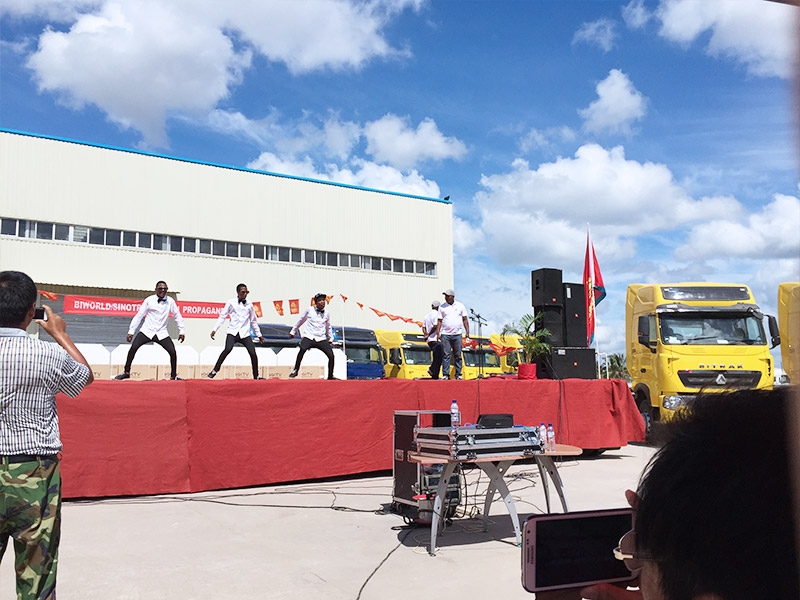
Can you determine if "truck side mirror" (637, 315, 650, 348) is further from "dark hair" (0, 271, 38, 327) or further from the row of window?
the row of window

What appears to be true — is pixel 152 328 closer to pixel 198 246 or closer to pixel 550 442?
pixel 550 442

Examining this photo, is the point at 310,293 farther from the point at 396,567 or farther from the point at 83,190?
the point at 396,567

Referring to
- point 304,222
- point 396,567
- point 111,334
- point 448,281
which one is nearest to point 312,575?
point 396,567

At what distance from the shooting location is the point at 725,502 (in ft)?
2.51

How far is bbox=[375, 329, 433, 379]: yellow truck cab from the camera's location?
20984mm

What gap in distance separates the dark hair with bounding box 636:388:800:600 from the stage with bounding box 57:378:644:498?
8.40 m

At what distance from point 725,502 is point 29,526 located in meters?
3.17

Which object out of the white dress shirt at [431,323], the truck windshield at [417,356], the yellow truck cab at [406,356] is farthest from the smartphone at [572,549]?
the truck windshield at [417,356]

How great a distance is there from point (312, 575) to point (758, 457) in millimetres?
Result: 4999

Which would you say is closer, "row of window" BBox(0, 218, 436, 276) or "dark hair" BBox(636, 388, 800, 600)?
"dark hair" BBox(636, 388, 800, 600)

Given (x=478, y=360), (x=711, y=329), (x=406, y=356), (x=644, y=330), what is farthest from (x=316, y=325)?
(x=478, y=360)

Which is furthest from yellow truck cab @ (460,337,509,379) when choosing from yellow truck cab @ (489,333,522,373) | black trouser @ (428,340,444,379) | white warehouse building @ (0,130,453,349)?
black trouser @ (428,340,444,379)

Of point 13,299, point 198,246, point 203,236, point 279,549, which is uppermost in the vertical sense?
point 203,236

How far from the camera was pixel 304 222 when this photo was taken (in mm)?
34000
